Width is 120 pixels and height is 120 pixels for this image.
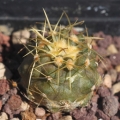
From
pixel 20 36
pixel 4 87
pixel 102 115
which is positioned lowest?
pixel 102 115

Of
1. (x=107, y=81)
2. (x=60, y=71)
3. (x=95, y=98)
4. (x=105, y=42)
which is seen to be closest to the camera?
(x=60, y=71)

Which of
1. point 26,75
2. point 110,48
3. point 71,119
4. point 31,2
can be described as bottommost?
point 71,119

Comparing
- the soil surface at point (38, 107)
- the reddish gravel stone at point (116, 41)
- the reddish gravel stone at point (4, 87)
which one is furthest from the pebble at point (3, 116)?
the reddish gravel stone at point (116, 41)

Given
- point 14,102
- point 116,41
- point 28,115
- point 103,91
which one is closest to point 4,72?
point 14,102

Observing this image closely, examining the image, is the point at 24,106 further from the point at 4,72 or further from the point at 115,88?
the point at 115,88

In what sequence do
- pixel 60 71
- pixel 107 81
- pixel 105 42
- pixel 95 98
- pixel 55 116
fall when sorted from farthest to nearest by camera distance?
pixel 105 42, pixel 107 81, pixel 95 98, pixel 55 116, pixel 60 71

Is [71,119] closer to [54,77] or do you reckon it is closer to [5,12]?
[54,77]

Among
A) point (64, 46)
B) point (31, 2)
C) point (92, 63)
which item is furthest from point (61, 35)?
point (31, 2)
